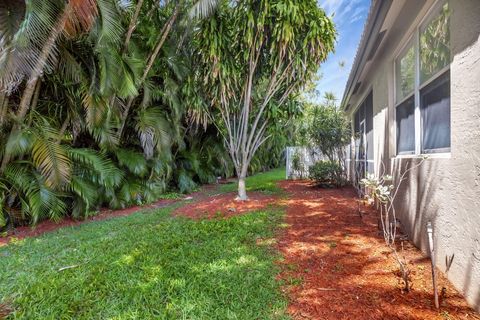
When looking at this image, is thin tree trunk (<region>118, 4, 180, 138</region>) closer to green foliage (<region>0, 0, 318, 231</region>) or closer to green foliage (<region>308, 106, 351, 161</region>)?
green foliage (<region>0, 0, 318, 231</region>)

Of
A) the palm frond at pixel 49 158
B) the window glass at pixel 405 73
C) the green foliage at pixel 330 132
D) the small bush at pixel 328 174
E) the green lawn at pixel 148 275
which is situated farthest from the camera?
the green foliage at pixel 330 132

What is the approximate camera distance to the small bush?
9.35 meters

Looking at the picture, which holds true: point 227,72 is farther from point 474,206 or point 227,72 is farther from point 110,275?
point 474,206

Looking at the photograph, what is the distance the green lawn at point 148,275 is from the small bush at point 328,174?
5.04 m

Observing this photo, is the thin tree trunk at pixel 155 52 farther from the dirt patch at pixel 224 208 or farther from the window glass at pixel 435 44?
the window glass at pixel 435 44

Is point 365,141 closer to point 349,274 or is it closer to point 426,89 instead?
point 426,89

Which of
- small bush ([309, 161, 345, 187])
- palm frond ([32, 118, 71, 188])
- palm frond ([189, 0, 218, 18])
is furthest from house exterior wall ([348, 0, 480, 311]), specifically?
palm frond ([32, 118, 71, 188])

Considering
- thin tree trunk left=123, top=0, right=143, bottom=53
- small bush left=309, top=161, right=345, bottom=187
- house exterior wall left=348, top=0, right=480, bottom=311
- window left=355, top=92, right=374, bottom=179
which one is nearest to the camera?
house exterior wall left=348, top=0, right=480, bottom=311

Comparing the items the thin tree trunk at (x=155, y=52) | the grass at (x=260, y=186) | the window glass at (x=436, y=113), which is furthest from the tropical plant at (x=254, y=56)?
the window glass at (x=436, y=113)

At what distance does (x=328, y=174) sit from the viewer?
9367 millimetres

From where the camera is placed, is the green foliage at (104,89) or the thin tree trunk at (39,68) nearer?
the thin tree trunk at (39,68)

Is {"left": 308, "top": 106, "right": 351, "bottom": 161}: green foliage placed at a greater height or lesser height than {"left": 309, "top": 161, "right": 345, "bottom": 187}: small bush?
greater

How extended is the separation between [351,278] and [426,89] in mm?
2610

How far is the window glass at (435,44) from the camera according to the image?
2862 millimetres
